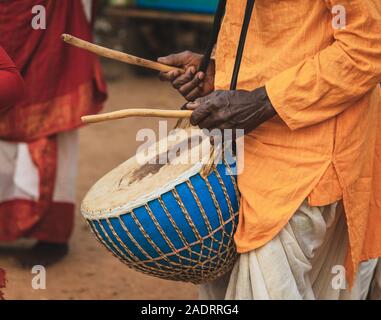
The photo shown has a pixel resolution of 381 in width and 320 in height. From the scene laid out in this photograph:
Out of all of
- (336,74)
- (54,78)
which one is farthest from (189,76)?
(54,78)

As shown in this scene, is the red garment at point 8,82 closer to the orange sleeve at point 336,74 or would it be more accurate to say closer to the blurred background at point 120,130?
the orange sleeve at point 336,74

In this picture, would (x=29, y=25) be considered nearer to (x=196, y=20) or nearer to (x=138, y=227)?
(x=138, y=227)

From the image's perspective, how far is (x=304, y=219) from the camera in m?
2.72

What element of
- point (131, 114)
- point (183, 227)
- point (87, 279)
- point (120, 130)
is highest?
point (131, 114)

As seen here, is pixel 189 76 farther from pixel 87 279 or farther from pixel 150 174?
pixel 87 279

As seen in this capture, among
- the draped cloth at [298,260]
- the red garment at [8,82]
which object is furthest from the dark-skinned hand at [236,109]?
the red garment at [8,82]

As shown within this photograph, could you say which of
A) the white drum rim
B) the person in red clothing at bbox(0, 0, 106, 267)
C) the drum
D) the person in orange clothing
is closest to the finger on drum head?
the person in orange clothing

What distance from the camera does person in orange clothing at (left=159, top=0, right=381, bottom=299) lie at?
101 inches

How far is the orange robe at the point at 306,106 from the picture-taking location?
101 inches

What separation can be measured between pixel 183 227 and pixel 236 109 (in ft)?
1.39

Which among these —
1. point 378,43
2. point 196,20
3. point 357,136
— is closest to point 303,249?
point 357,136

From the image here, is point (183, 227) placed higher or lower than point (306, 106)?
lower

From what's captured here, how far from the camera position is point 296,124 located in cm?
261

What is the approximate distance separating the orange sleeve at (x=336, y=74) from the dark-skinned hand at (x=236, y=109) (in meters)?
0.04
